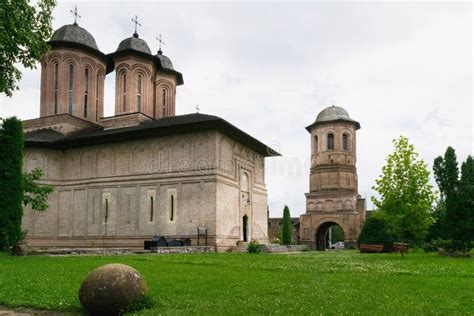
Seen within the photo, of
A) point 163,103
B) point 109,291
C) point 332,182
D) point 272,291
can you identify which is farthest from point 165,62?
point 109,291

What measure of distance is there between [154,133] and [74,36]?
1106 centimetres

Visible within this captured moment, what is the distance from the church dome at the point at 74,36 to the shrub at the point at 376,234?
71.4 feet

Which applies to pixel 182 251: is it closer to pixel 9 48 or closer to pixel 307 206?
pixel 9 48

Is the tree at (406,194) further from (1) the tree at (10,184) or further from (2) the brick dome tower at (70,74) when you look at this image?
(2) the brick dome tower at (70,74)

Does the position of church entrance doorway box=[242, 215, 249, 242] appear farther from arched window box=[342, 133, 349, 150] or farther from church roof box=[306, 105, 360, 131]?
church roof box=[306, 105, 360, 131]

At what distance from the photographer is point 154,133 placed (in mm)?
26203

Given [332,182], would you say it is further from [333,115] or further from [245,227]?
[245,227]

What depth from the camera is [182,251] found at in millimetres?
21312

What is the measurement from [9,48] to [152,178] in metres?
14.6

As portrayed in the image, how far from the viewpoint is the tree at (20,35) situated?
460 inches

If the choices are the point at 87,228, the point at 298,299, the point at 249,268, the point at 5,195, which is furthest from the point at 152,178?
the point at 298,299

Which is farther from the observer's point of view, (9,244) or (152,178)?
(152,178)

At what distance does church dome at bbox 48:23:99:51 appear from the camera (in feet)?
103

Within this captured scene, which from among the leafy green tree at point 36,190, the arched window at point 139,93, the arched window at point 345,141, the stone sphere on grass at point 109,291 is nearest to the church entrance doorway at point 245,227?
the arched window at point 139,93
